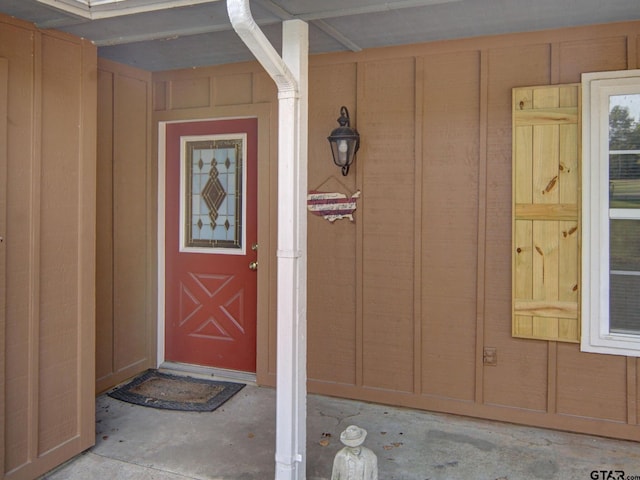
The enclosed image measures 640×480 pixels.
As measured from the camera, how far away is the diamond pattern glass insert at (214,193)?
4.00 meters

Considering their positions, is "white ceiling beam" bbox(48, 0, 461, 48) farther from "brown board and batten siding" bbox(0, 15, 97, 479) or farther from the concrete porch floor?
the concrete porch floor

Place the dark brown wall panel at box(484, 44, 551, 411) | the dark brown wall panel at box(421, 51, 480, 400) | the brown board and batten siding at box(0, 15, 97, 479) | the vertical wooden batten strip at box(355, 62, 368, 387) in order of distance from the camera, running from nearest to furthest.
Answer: the brown board and batten siding at box(0, 15, 97, 479) < the dark brown wall panel at box(484, 44, 551, 411) < the dark brown wall panel at box(421, 51, 480, 400) < the vertical wooden batten strip at box(355, 62, 368, 387)

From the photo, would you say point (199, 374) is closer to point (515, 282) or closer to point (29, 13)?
point (515, 282)

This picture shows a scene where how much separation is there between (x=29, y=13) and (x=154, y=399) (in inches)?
96.7

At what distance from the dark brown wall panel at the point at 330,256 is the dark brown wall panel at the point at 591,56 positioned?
4.25 ft

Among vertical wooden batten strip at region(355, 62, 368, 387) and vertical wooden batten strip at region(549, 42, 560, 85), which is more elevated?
vertical wooden batten strip at region(549, 42, 560, 85)

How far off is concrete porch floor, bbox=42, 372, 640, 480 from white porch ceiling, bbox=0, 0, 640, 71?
2256mm

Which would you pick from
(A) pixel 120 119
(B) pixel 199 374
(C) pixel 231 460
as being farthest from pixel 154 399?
(A) pixel 120 119

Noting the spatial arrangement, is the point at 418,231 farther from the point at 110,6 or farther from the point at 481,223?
the point at 110,6

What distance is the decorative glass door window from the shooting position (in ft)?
13.1

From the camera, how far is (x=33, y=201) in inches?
103

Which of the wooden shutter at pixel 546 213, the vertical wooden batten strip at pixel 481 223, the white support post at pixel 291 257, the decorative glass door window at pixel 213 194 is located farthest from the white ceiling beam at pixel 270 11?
the decorative glass door window at pixel 213 194

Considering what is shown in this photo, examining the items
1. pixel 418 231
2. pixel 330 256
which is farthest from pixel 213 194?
pixel 418 231

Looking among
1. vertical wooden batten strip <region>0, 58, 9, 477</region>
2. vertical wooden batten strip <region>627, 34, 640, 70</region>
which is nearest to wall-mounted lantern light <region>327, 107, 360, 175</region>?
vertical wooden batten strip <region>627, 34, 640, 70</region>
